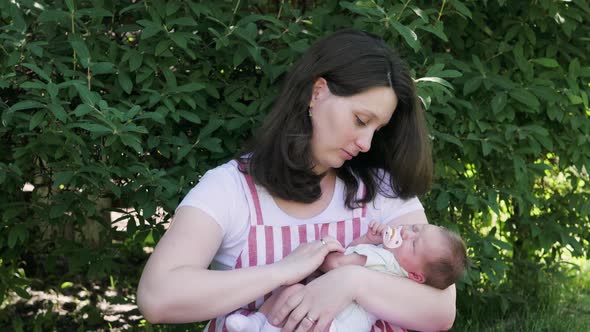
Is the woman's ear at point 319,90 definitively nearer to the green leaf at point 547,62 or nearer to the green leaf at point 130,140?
the green leaf at point 130,140

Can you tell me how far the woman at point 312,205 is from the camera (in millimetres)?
2301

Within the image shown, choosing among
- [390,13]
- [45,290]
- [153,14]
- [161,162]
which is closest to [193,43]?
[153,14]

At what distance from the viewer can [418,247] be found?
Answer: 2.43 metres

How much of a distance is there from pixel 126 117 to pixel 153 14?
472mm

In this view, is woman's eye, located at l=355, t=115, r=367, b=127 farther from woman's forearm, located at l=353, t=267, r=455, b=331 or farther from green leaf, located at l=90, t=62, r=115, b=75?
green leaf, located at l=90, t=62, r=115, b=75

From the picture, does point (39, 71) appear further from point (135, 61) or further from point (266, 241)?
point (266, 241)

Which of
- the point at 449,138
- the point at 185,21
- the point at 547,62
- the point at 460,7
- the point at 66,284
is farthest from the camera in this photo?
the point at 66,284

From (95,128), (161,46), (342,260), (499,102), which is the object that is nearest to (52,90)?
(95,128)

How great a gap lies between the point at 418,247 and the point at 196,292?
65cm

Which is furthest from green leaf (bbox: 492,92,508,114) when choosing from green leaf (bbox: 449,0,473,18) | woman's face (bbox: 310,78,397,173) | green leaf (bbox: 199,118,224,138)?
green leaf (bbox: 199,118,224,138)

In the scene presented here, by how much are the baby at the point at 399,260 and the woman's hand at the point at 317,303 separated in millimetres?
32

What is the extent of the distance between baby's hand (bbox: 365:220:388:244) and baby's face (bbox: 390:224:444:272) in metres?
0.07

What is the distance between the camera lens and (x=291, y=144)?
259cm

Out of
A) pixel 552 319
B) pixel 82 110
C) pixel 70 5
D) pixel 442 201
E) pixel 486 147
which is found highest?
pixel 70 5
